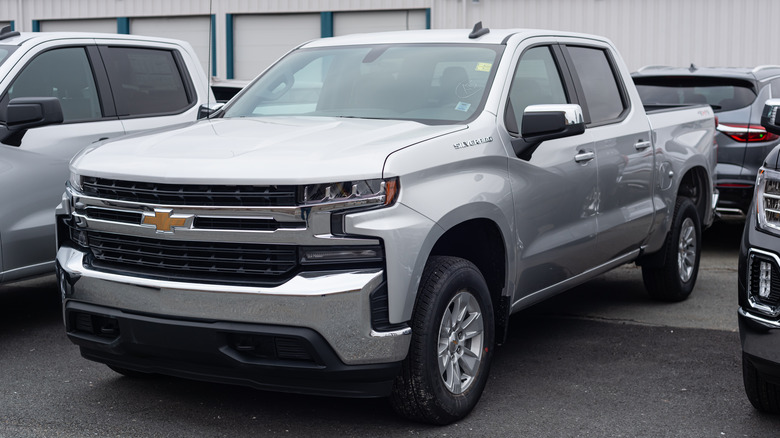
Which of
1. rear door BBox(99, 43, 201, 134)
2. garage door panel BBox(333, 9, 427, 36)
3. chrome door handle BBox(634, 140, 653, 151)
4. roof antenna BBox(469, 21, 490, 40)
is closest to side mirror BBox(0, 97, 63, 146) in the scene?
rear door BBox(99, 43, 201, 134)

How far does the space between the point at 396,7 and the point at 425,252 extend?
16.7 m

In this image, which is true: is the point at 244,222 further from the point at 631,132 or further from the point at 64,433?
the point at 631,132

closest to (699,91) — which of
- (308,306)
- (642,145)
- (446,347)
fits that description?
(642,145)

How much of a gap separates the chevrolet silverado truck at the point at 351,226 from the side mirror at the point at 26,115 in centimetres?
114

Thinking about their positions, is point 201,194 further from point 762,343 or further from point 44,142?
point 44,142

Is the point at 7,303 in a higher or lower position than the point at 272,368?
lower

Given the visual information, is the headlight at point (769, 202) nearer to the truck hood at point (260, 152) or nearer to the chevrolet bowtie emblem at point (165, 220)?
the truck hood at point (260, 152)

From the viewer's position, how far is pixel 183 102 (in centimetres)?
741

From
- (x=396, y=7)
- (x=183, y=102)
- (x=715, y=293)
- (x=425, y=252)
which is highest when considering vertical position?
(x=396, y=7)

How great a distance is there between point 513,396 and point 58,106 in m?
3.19

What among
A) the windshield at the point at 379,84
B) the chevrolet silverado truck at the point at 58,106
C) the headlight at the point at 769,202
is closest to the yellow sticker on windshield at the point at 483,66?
the windshield at the point at 379,84

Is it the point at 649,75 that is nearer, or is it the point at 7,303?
the point at 7,303

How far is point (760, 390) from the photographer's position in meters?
4.46

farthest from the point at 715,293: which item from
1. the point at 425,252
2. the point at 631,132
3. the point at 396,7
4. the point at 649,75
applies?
the point at 396,7
